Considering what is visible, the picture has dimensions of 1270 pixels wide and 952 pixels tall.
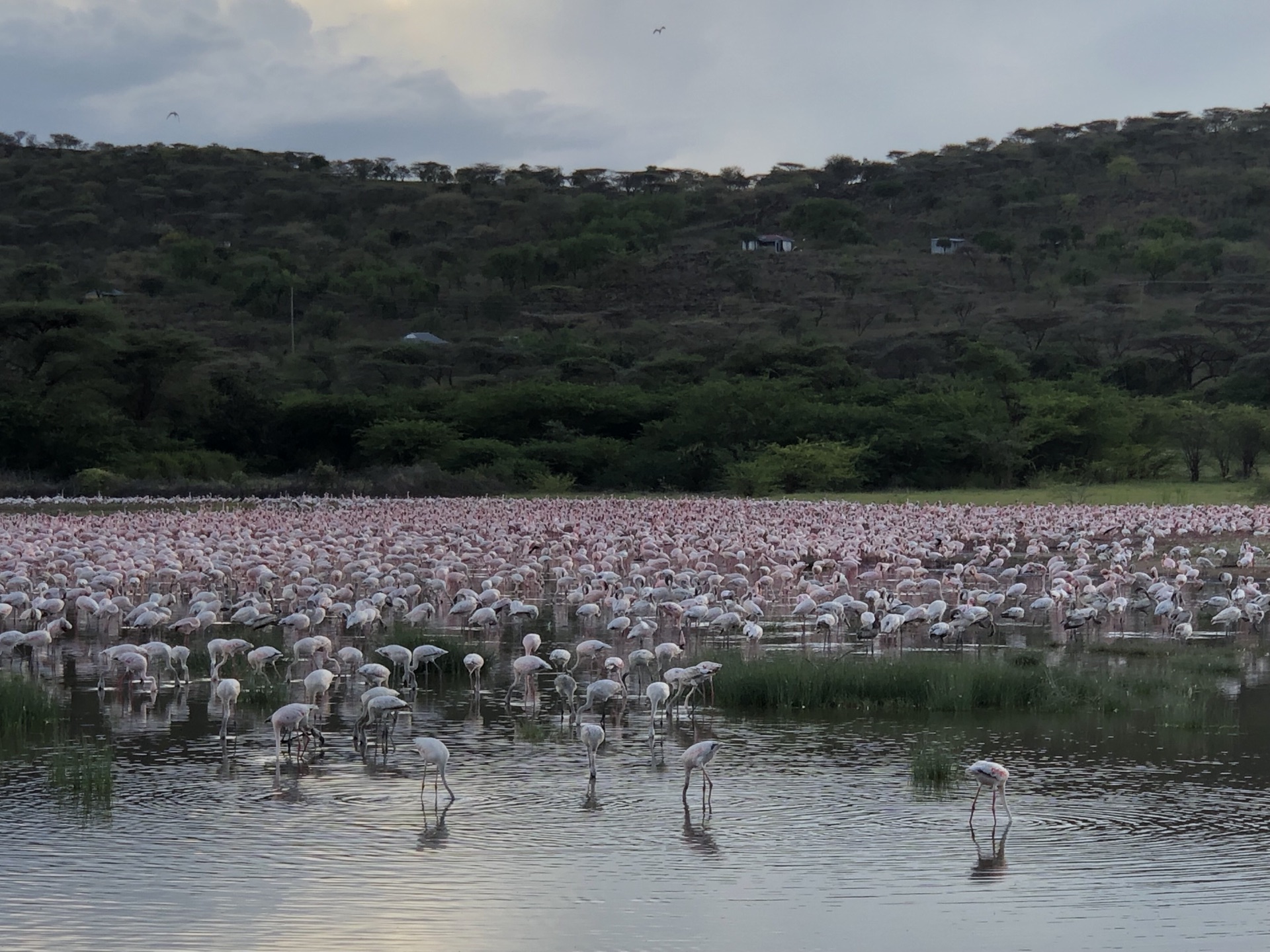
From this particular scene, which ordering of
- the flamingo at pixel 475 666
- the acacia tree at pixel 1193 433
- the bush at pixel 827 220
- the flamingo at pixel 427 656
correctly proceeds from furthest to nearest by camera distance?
1. the bush at pixel 827 220
2. the acacia tree at pixel 1193 433
3. the flamingo at pixel 427 656
4. the flamingo at pixel 475 666

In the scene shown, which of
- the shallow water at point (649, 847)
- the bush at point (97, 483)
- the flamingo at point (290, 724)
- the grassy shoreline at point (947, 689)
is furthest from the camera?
the bush at point (97, 483)

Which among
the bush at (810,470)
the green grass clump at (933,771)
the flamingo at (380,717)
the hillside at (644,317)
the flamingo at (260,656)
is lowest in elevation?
the green grass clump at (933,771)

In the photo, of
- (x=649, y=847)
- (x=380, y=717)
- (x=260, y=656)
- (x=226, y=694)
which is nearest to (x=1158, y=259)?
(x=260, y=656)

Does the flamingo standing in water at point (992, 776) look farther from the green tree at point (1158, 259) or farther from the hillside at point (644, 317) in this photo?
the green tree at point (1158, 259)

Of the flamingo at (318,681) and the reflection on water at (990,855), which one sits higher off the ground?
the flamingo at (318,681)

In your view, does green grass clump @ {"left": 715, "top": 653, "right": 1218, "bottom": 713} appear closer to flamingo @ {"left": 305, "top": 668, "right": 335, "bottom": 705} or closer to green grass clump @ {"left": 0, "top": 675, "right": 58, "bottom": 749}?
flamingo @ {"left": 305, "top": 668, "right": 335, "bottom": 705}

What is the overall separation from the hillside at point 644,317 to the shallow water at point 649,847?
1027 inches

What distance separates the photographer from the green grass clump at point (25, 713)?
10195mm

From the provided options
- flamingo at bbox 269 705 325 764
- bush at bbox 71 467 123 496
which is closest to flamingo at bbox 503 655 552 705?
flamingo at bbox 269 705 325 764

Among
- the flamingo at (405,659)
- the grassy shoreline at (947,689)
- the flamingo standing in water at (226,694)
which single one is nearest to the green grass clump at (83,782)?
the flamingo standing in water at (226,694)

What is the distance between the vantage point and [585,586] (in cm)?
1725

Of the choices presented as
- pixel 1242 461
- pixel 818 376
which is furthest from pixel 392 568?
pixel 818 376

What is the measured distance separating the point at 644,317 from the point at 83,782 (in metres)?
64.1

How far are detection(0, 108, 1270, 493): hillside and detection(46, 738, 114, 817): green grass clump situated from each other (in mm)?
26094
